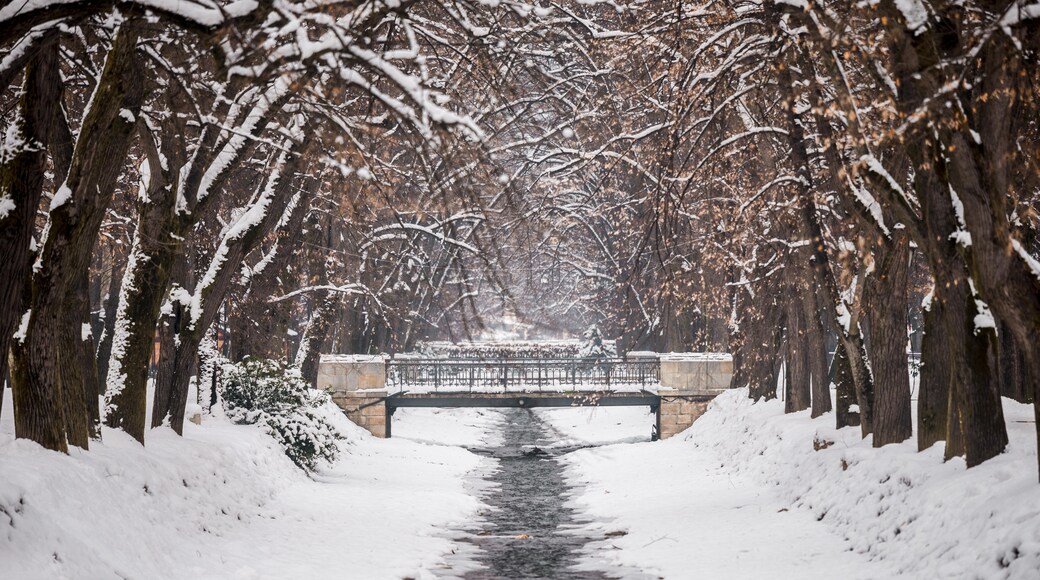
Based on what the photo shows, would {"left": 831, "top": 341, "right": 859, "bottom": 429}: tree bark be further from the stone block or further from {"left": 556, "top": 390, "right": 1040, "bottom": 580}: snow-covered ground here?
the stone block

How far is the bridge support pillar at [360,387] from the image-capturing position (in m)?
32.2

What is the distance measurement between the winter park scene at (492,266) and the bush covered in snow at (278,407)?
7 cm

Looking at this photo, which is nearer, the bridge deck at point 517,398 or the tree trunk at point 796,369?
the tree trunk at point 796,369

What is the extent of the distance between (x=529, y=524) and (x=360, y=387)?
1594cm

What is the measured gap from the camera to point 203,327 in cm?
1623

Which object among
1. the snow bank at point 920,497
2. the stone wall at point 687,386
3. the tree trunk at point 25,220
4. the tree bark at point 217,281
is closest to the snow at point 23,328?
the tree trunk at point 25,220

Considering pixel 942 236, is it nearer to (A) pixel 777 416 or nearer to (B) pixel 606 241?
(A) pixel 777 416

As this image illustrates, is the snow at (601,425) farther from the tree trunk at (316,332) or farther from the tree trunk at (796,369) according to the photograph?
the tree trunk at (796,369)

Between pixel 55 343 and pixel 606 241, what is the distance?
2783cm

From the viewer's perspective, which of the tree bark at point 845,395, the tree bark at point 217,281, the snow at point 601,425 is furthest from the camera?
the snow at point 601,425

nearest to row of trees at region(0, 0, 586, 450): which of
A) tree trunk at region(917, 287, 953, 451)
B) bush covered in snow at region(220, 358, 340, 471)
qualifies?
bush covered in snow at region(220, 358, 340, 471)

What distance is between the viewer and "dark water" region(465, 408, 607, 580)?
42.4 ft

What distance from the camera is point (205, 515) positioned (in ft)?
43.9

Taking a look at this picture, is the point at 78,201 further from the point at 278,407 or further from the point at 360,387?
the point at 360,387
